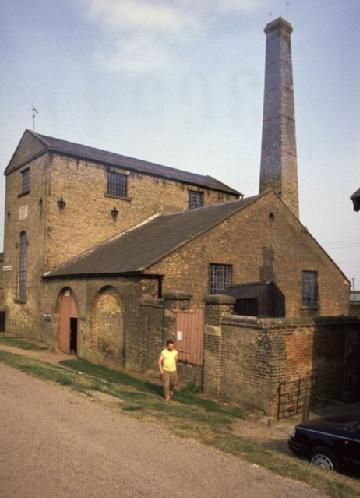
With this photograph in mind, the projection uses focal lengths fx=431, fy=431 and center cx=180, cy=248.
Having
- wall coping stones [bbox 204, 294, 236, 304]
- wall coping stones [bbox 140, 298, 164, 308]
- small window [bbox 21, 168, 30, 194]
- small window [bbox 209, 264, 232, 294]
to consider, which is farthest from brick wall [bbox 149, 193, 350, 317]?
small window [bbox 21, 168, 30, 194]

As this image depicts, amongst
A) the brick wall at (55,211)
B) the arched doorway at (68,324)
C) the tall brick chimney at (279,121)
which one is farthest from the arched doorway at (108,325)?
the tall brick chimney at (279,121)

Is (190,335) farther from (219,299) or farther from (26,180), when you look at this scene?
(26,180)

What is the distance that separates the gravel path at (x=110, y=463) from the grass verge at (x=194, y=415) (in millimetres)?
339

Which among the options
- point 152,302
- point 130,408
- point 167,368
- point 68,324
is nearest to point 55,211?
point 68,324

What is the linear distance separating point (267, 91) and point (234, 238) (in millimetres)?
15746

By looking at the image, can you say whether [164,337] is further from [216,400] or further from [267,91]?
[267,91]

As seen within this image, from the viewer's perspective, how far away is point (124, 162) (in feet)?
86.3

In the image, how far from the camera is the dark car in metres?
7.00

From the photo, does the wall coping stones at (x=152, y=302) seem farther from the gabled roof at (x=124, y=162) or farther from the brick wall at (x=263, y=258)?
the gabled roof at (x=124, y=162)

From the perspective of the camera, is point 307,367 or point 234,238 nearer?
point 307,367

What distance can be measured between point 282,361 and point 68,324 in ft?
40.3

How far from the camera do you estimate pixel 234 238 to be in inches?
783

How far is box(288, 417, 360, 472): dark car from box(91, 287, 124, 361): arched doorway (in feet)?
32.9

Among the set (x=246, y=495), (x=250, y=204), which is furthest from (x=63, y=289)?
(x=246, y=495)
